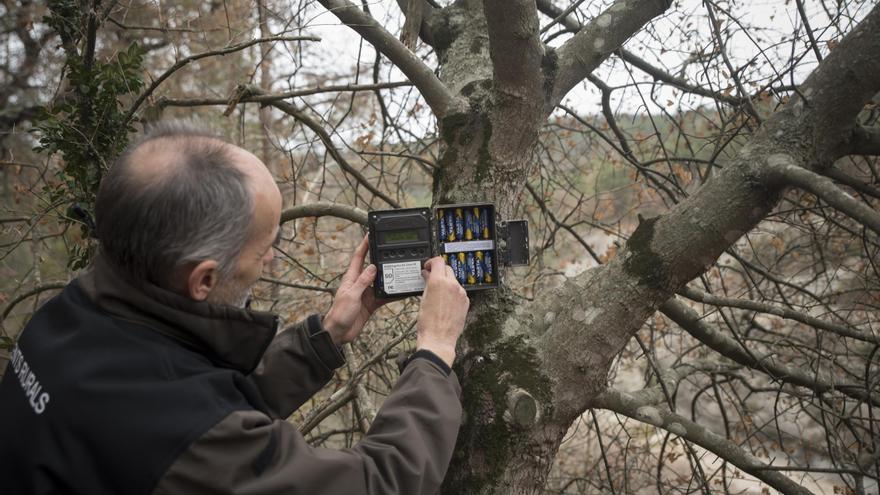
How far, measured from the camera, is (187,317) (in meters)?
1.23

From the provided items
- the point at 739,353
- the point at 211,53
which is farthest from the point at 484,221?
the point at 739,353

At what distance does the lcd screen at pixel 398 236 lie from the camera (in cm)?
177

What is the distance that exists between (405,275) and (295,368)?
36cm

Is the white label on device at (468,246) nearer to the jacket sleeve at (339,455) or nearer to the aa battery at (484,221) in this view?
the aa battery at (484,221)

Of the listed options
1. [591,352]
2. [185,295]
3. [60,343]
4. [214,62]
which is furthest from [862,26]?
[214,62]

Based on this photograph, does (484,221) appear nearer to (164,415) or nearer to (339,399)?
(164,415)

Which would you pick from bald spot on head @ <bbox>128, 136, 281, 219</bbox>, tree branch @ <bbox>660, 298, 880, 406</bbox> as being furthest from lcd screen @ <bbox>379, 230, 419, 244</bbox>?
tree branch @ <bbox>660, 298, 880, 406</bbox>

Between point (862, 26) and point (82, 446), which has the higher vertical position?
point (862, 26)

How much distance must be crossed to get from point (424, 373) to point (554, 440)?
582 millimetres

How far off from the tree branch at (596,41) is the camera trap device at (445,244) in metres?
0.56

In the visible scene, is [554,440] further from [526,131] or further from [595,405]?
[526,131]

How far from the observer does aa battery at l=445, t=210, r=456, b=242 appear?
1.83m

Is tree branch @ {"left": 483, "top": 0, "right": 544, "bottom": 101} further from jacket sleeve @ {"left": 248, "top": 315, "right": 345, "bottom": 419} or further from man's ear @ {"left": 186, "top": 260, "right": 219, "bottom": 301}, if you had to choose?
man's ear @ {"left": 186, "top": 260, "right": 219, "bottom": 301}

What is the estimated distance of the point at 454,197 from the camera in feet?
6.57
